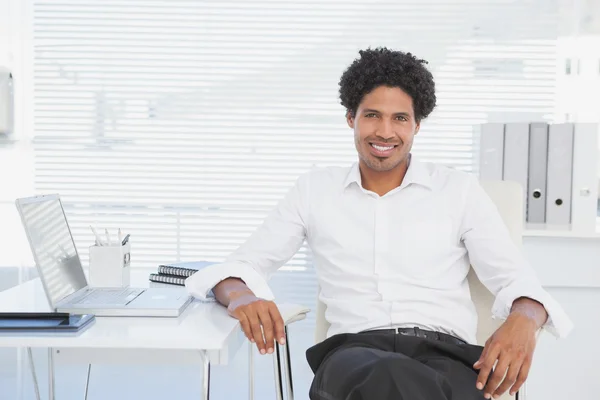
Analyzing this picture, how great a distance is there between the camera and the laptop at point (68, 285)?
161cm

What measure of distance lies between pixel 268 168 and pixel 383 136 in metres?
1.50

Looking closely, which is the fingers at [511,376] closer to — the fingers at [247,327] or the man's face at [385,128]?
the fingers at [247,327]

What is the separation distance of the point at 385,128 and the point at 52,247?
34.2 inches

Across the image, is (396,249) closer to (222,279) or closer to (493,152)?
(222,279)

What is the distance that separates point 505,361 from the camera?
59.5 inches

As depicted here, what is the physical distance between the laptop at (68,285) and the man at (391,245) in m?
0.13

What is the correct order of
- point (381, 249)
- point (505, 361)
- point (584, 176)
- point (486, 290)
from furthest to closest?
point (584, 176) < point (486, 290) < point (381, 249) < point (505, 361)

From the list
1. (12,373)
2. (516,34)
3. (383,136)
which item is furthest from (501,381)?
(12,373)

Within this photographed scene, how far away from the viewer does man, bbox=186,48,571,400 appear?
5.80 ft

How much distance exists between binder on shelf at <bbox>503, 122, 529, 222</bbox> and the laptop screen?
158 cm

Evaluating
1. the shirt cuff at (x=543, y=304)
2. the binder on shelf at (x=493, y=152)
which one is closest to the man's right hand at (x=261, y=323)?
the shirt cuff at (x=543, y=304)

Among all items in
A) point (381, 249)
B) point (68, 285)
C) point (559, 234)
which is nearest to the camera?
point (68, 285)

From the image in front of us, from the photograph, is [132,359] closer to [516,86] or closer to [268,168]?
[268,168]

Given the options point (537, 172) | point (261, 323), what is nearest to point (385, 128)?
point (261, 323)
